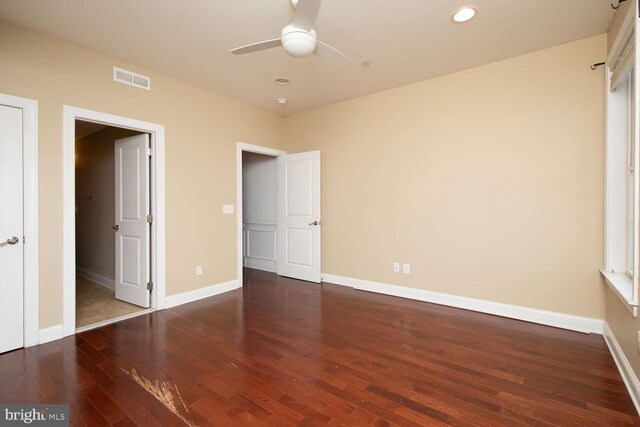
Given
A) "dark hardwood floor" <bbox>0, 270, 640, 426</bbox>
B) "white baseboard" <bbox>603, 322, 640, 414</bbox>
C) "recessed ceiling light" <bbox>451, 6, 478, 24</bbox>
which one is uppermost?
"recessed ceiling light" <bbox>451, 6, 478, 24</bbox>

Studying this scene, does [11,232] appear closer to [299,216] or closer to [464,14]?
[299,216]

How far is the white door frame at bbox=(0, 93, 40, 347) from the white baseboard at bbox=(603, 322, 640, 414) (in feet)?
15.2

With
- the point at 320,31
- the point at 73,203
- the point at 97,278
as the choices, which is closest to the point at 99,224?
the point at 97,278

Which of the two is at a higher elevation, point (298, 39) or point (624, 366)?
point (298, 39)

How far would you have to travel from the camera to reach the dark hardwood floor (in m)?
1.81

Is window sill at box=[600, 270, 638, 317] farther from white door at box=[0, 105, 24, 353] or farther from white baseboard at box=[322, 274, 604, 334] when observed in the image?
white door at box=[0, 105, 24, 353]

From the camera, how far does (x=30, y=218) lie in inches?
106

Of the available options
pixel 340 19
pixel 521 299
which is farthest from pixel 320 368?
pixel 340 19

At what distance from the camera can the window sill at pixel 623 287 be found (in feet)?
6.45

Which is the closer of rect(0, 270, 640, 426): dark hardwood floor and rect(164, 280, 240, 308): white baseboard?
rect(0, 270, 640, 426): dark hardwood floor

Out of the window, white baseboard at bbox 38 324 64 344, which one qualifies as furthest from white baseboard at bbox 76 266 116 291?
the window

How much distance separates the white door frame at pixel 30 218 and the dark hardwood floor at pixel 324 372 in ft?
0.87

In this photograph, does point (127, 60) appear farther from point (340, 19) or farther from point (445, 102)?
point (445, 102)

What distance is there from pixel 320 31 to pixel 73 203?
2.93 metres
